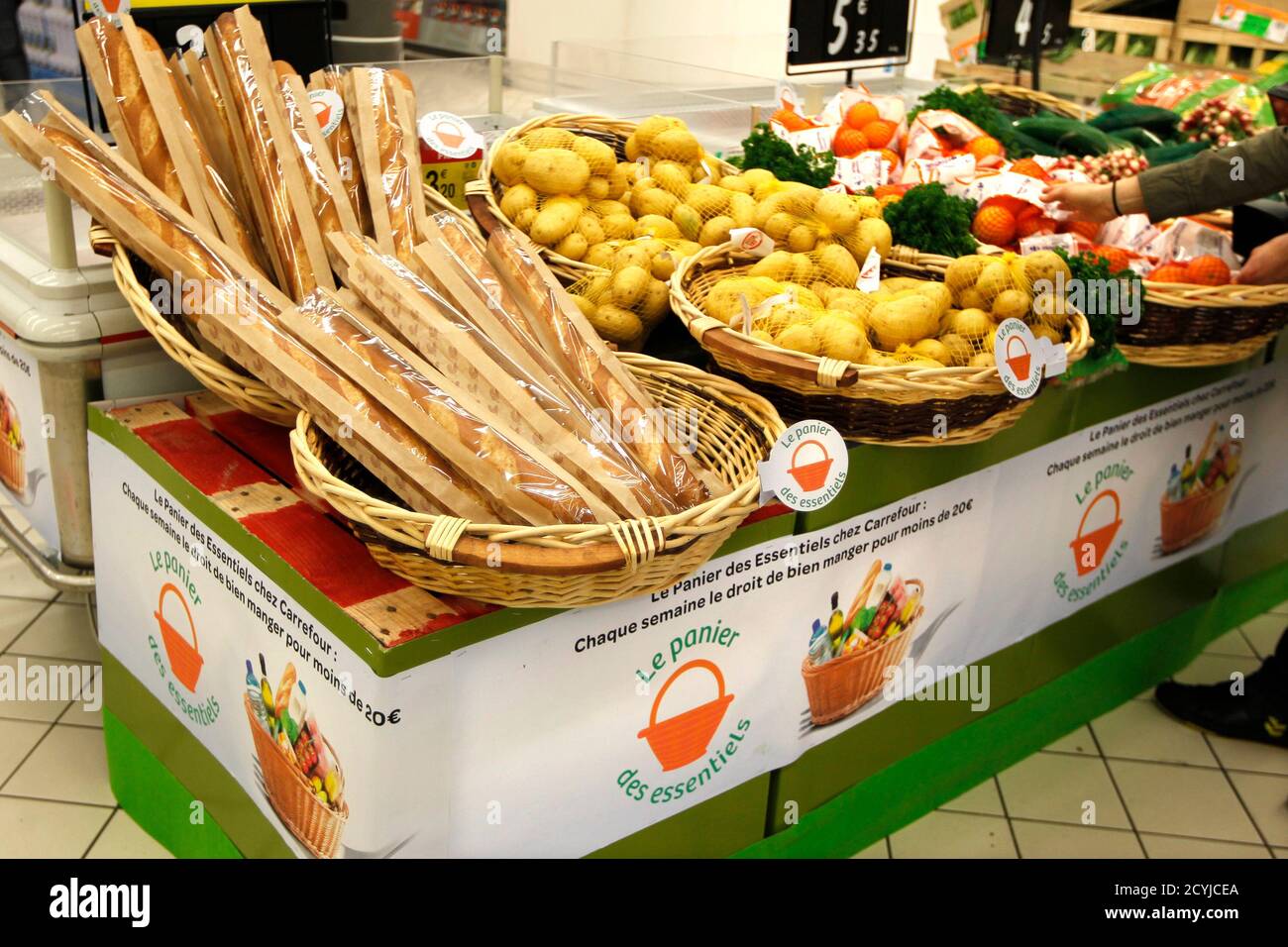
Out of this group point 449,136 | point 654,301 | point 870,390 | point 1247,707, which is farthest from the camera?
point 1247,707

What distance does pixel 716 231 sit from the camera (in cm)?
272

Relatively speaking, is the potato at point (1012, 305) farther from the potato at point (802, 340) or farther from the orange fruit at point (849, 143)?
the orange fruit at point (849, 143)

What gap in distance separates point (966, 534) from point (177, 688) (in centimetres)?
160

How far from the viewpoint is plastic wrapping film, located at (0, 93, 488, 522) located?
1804 mm

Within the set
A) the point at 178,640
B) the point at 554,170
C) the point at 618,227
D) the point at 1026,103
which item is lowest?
the point at 178,640

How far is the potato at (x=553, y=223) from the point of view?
2.68 metres

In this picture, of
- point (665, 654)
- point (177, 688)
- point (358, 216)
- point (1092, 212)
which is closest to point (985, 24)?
point (1092, 212)

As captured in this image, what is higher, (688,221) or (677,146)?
(677,146)

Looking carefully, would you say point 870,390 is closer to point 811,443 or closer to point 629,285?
point 811,443

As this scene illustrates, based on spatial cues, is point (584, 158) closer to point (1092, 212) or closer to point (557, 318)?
point (557, 318)

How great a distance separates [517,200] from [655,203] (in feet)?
1.04

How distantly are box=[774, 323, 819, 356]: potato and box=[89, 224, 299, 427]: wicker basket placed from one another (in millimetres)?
852

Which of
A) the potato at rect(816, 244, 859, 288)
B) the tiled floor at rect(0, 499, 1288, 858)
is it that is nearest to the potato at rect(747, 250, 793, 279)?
the potato at rect(816, 244, 859, 288)

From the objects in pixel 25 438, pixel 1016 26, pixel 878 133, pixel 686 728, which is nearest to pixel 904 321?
pixel 686 728
